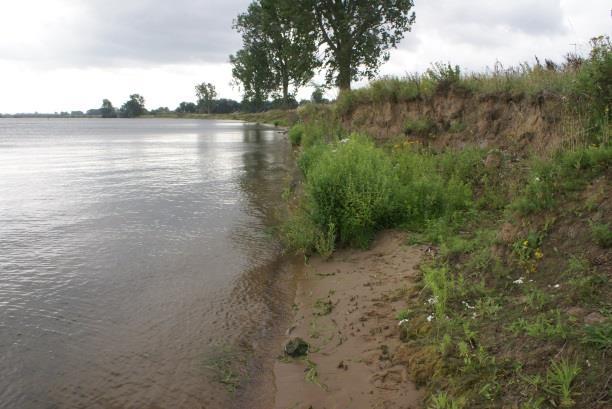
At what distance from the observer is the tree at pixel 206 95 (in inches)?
5679

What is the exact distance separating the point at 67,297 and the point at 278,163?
49.8ft

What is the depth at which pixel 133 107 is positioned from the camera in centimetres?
16812

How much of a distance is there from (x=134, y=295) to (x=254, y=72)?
63.7 metres

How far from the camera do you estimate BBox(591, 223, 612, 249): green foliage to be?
4.11 meters

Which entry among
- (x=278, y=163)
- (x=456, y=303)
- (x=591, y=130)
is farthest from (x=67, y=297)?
(x=278, y=163)

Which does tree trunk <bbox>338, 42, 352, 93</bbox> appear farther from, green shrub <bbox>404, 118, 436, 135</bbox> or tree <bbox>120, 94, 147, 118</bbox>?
tree <bbox>120, 94, 147, 118</bbox>

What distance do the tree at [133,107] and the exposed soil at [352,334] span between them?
579 ft

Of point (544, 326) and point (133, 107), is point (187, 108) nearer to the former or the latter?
point (133, 107)

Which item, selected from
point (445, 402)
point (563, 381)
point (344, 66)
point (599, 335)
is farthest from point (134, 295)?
point (344, 66)

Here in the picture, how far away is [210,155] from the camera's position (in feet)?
86.6

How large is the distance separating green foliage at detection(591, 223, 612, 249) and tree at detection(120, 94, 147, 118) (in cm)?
17981

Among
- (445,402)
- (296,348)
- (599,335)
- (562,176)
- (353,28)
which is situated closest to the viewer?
(599,335)

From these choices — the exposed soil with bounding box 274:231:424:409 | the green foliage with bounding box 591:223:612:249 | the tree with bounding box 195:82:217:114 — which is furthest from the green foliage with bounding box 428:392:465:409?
the tree with bounding box 195:82:217:114

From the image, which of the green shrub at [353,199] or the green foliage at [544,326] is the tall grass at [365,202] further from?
the green foliage at [544,326]
